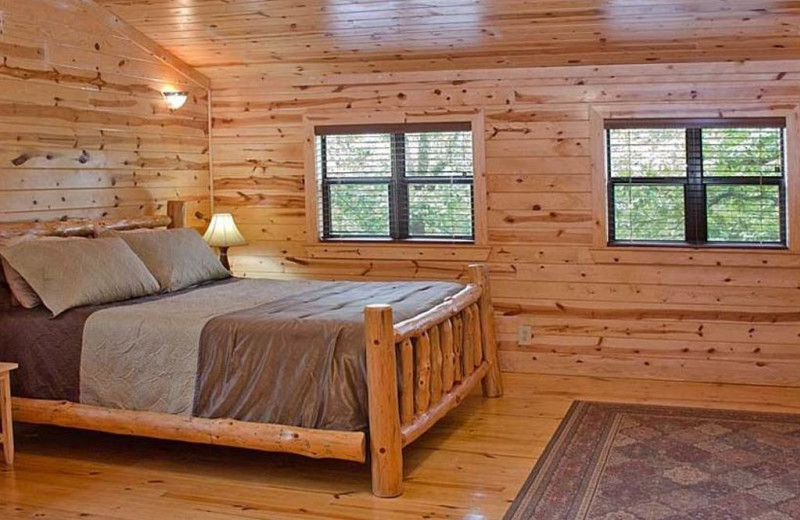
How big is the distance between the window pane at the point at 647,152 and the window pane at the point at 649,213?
0.32 feet

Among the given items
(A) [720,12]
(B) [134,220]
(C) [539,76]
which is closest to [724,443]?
(A) [720,12]

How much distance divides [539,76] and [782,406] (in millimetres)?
2422

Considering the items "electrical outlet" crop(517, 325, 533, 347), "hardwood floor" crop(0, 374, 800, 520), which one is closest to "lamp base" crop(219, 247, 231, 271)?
"hardwood floor" crop(0, 374, 800, 520)

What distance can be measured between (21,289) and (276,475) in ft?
5.23

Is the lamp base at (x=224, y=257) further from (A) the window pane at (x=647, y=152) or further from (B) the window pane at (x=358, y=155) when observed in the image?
(A) the window pane at (x=647, y=152)

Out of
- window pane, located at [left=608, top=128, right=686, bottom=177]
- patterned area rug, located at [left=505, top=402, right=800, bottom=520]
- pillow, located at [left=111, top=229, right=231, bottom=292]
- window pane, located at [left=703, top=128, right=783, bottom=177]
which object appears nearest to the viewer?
patterned area rug, located at [left=505, top=402, right=800, bottom=520]

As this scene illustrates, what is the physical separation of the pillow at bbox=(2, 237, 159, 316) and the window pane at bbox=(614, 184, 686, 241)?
9.59ft

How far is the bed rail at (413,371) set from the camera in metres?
3.75

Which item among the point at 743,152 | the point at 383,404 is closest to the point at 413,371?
the point at 383,404

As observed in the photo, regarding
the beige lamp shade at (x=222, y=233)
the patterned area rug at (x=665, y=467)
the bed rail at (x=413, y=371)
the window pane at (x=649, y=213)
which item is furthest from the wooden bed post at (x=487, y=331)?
the beige lamp shade at (x=222, y=233)

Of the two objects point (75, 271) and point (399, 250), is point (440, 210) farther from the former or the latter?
point (75, 271)

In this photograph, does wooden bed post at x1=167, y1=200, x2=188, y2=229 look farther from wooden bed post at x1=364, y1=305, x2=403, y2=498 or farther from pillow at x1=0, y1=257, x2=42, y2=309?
wooden bed post at x1=364, y1=305, x2=403, y2=498

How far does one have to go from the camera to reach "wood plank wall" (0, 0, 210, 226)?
486 cm

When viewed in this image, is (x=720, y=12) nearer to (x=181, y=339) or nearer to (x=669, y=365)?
(x=669, y=365)
